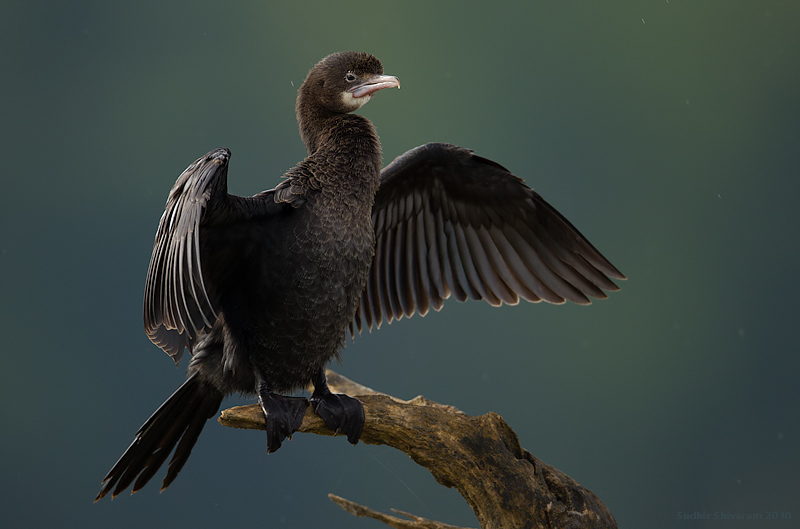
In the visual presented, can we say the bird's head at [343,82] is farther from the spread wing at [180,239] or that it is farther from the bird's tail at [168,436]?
the bird's tail at [168,436]

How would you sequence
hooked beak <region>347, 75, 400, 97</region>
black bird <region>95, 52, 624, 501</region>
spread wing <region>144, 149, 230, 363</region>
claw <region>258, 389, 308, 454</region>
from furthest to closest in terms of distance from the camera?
hooked beak <region>347, 75, 400, 97</region> < claw <region>258, 389, 308, 454</region> < black bird <region>95, 52, 624, 501</region> < spread wing <region>144, 149, 230, 363</region>

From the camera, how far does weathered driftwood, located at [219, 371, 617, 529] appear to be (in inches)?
112

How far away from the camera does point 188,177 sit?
247 centimetres

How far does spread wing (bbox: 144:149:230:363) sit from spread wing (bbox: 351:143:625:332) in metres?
1.11

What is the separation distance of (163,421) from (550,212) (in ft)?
6.19

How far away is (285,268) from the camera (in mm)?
2742

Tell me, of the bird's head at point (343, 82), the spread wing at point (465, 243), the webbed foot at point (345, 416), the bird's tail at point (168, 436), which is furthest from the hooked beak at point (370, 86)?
the bird's tail at point (168, 436)

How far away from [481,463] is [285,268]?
3.31 feet

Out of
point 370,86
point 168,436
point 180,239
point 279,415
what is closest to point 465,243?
point 370,86

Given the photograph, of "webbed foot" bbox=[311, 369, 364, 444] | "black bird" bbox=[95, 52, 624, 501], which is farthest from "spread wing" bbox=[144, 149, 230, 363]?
"webbed foot" bbox=[311, 369, 364, 444]

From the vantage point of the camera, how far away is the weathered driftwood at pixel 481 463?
285cm

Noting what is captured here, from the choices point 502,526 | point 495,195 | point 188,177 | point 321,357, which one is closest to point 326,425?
point 321,357

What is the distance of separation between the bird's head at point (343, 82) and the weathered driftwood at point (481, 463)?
1126 mm

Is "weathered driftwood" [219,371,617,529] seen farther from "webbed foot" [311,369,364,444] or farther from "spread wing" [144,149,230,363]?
"spread wing" [144,149,230,363]
